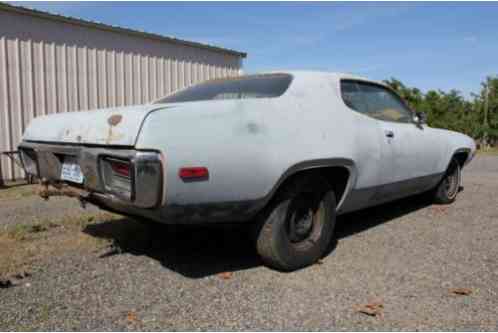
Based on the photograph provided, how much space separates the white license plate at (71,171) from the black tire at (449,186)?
456 cm

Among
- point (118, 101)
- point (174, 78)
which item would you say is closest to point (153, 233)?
point (118, 101)

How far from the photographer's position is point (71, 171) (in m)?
3.12

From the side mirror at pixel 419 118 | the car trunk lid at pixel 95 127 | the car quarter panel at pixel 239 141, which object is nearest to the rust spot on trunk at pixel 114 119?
the car trunk lid at pixel 95 127

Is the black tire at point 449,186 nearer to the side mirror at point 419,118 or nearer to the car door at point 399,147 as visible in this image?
the car door at point 399,147

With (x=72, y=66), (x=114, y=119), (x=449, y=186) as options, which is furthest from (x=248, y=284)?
(x=72, y=66)

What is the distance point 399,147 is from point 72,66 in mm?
6634

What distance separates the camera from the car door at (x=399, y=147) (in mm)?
4055

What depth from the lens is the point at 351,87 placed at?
3939 millimetres

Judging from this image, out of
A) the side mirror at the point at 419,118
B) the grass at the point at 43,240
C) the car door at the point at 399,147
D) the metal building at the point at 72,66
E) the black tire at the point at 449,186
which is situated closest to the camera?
the grass at the point at 43,240

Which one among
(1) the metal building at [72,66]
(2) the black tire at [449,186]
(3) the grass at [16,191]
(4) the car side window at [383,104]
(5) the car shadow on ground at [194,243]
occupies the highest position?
(1) the metal building at [72,66]

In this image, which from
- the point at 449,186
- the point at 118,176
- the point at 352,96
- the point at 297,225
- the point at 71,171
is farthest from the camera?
the point at 449,186

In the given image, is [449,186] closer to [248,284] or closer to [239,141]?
[248,284]

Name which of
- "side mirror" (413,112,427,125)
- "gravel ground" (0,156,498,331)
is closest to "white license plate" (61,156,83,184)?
"gravel ground" (0,156,498,331)

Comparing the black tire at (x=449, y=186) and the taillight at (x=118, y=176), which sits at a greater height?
the taillight at (x=118, y=176)
